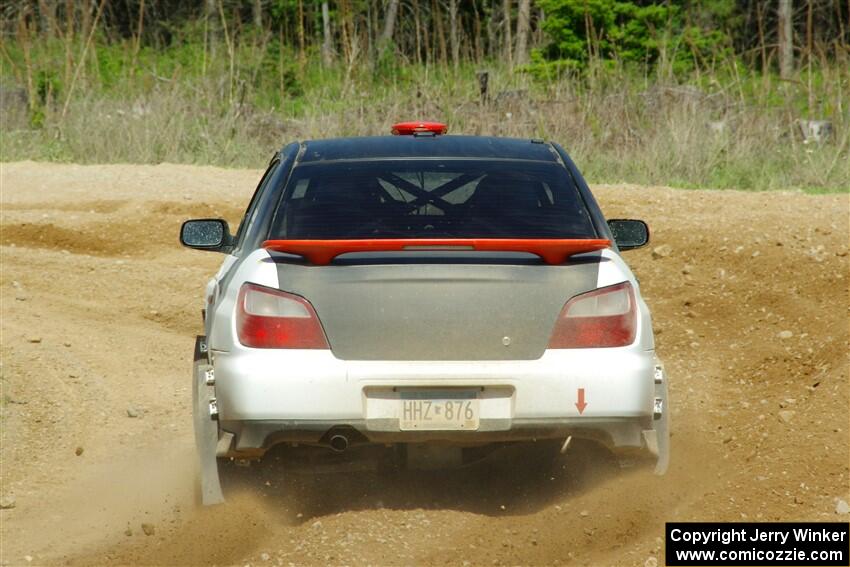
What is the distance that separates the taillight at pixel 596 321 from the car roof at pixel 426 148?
1183 mm

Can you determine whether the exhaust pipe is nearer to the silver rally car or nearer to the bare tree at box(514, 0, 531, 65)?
the silver rally car

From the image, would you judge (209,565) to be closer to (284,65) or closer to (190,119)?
(190,119)

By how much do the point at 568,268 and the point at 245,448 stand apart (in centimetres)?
124

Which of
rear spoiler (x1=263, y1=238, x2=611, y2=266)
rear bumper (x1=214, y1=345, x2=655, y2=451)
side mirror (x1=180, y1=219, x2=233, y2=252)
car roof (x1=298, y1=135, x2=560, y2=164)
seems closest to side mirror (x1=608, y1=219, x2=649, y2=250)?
car roof (x1=298, y1=135, x2=560, y2=164)

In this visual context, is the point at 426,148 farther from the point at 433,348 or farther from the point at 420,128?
the point at 433,348

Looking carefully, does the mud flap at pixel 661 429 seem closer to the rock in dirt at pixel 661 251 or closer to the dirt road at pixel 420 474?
the dirt road at pixel 420 474

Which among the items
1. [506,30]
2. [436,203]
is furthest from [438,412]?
[506,30]

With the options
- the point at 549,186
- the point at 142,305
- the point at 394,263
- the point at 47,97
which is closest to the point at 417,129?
the point at 549,186

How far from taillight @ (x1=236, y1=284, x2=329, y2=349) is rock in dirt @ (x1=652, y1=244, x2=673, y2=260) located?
660 cm

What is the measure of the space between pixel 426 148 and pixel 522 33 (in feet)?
68.6

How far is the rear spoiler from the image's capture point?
442cm

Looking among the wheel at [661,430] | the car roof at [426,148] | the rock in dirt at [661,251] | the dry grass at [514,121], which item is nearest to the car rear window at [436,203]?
the car roof at [426,148]

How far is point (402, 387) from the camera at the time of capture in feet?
14.3

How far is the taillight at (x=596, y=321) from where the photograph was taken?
4.43m
